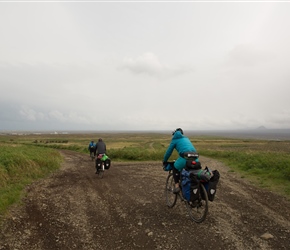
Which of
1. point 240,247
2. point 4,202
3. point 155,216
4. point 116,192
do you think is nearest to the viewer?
point 240,247

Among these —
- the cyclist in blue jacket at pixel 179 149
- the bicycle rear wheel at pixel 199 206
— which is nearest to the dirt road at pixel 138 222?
the bicycle rear wheel at pixel 199 206

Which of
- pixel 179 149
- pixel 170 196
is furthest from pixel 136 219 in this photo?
pixel 179 149

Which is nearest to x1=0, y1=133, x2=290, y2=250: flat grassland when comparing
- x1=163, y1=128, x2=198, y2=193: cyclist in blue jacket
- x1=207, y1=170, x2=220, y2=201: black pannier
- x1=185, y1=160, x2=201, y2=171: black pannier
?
x1=207, y1=170, x2=220, y2=201: black pannier

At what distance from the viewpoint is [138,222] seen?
21.1ft

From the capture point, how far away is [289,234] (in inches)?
221

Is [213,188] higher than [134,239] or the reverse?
higher

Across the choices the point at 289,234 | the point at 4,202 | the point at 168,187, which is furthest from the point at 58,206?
the point at 289,234

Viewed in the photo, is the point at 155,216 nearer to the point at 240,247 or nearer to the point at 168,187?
the point at 168,187

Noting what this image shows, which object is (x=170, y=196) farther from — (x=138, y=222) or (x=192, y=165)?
(x=192, y=165)

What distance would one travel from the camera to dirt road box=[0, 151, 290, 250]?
17.2ft

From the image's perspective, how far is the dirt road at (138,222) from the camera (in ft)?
17.2

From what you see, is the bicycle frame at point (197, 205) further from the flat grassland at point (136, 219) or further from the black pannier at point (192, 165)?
the black pannier at point (192, 165)

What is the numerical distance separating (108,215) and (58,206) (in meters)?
2.19

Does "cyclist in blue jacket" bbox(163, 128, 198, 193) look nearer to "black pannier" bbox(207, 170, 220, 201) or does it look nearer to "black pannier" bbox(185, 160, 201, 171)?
"black pannier" bbox(185, 160, 201, 171)
